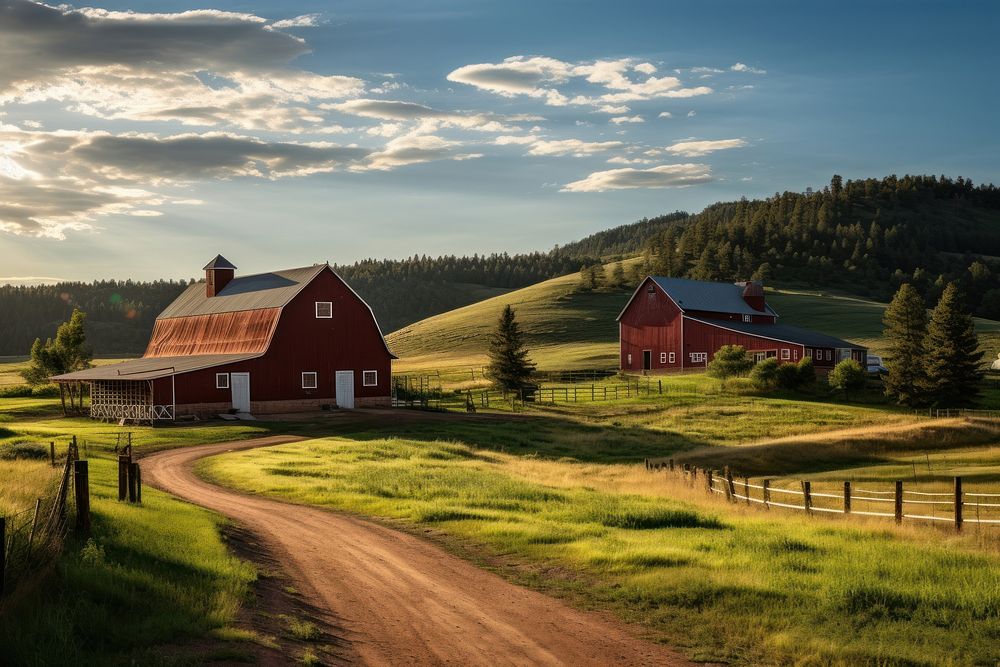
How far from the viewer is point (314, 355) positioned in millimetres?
60812

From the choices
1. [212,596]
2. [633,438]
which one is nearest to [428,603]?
[212,596]

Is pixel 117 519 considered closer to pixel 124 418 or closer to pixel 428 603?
pixel 428 603

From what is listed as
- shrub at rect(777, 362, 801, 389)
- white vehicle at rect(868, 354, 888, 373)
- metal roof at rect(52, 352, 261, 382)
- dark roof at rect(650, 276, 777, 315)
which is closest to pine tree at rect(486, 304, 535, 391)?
shrub at rect(777, 362, 801, 389)

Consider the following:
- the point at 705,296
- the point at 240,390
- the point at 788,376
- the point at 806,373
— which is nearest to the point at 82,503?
the point at 240,390

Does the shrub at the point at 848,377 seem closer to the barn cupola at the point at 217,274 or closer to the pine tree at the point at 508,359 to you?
the pine tree at the point at 508,359

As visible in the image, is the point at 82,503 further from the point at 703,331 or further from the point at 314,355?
the point at 703,331

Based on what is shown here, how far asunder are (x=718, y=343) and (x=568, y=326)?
55.5m

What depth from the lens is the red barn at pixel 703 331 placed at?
3184 inches

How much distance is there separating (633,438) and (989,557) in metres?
33.7

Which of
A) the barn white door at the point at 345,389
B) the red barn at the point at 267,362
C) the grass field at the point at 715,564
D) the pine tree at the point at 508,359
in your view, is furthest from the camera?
the pine tree at the point at 508,359

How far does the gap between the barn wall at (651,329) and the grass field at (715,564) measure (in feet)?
196

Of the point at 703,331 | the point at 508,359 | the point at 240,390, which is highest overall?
the point at 703,331

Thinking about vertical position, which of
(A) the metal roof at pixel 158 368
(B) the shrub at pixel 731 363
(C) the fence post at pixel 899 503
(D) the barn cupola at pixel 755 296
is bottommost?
(C) the fence post at pixel 899 503

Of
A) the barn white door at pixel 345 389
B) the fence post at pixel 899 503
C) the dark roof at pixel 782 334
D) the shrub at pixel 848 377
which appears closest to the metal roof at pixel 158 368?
the barn white door at pixel 345 389
